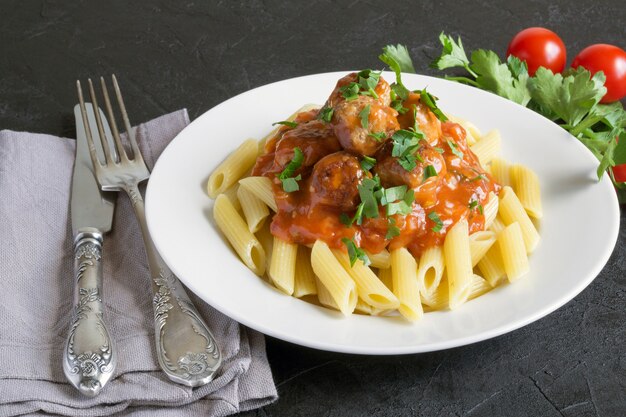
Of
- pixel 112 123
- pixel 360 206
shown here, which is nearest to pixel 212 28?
pixel 112 123

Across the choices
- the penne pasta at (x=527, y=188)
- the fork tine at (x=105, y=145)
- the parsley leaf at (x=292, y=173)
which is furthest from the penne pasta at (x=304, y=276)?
the fork tine at (x=105, y=145)

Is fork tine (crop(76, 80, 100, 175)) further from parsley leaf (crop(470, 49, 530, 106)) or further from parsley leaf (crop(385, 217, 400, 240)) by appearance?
parsley leaf (crop(470, 49, 530, 106))

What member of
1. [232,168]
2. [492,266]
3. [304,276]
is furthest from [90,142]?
[492,266]

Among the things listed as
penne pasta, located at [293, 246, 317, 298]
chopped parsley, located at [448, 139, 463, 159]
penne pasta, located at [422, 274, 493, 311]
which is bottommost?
penne pasta, located at [293, 246, 317, 298]

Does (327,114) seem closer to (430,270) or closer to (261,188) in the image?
(261,188)

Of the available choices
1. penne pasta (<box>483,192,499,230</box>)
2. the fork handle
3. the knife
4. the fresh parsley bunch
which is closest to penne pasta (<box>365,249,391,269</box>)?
penne pasta (<box>483,192,499,230</box>)

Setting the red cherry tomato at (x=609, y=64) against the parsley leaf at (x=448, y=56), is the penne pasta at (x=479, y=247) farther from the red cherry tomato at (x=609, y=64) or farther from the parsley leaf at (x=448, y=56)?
the red cherry tomato at (x=609, y=64)
